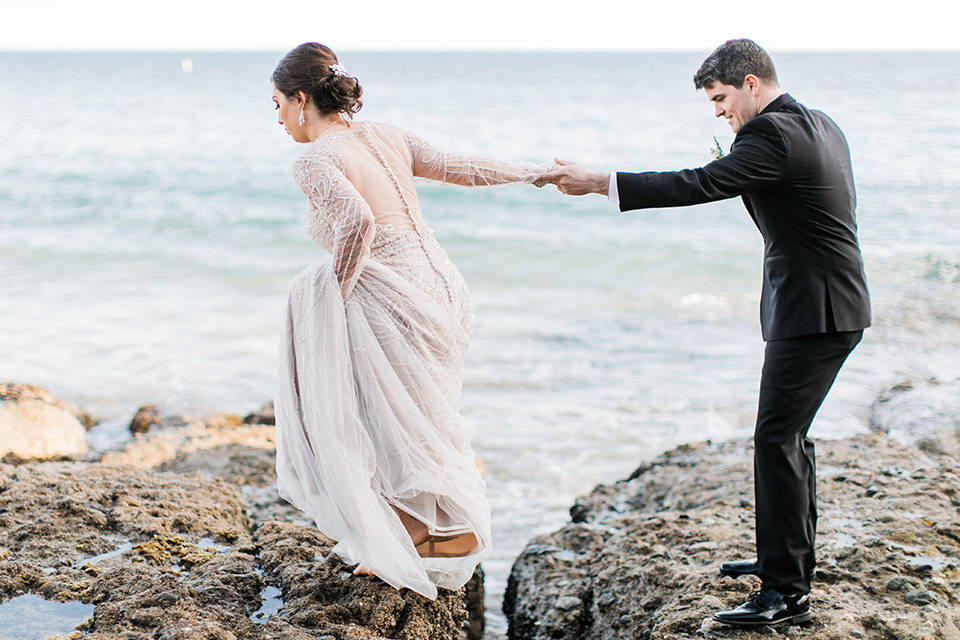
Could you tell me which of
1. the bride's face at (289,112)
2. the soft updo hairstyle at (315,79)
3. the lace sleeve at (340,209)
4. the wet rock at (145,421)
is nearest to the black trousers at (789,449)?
the lace sleeve at (340,209)

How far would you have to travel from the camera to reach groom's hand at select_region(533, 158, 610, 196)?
3.24 m

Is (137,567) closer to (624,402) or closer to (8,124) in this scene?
(624,402)

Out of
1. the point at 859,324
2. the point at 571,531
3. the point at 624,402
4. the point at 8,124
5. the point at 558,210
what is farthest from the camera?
the point at 8,124

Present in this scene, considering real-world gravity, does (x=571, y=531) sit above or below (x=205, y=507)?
below

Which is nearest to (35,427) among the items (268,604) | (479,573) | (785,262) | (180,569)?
(180,569)

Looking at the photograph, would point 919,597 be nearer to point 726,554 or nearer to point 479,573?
point 726,554

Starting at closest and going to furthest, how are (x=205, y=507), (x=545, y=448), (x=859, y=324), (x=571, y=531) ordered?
(x=859, y=324) → (x=205, y=507) → (x=571, y=531) → (x=545, y=448)

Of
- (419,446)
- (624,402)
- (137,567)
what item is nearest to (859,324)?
(419,446)

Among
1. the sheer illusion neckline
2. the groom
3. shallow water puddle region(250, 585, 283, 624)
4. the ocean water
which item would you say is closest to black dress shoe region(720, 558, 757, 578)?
the groom

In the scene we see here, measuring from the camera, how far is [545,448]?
7031mm

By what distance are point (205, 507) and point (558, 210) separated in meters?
15.5

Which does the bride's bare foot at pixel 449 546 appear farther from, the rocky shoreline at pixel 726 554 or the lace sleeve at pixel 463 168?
the lace sleeve at pixel 463 168

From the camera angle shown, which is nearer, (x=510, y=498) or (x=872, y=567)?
(x=872, y=567)

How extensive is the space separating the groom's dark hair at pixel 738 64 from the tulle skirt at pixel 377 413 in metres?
1.40
